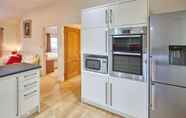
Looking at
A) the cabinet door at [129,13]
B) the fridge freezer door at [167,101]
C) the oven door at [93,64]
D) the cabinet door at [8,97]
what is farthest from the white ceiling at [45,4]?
the cabinet door at [8,97]

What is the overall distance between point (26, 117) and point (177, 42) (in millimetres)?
2786

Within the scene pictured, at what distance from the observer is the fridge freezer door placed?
6.84 ft

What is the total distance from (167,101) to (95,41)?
1692 mm

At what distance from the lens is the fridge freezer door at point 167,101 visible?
2086 mm

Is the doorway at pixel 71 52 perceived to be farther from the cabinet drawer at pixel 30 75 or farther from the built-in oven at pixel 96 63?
the cabinet drawer at pixel 30 75

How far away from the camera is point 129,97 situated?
2711 mm

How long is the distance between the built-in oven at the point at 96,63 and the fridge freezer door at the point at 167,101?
1.02m

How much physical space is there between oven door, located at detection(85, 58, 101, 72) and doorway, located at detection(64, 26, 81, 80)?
8.03 feet

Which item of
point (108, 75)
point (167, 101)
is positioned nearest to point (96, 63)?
point (108, 75)

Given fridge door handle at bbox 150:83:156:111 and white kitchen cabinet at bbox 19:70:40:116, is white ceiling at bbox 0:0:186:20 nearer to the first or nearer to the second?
fridge door handle at bbox 150:83:156:111

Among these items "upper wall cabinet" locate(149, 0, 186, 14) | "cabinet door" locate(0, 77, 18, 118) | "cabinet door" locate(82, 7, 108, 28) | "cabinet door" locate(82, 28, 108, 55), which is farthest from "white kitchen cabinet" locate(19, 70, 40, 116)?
"upper wall cabinet" locate(149, 0, 186, 14)

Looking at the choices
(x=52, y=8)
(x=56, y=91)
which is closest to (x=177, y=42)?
(x=56, y=91)

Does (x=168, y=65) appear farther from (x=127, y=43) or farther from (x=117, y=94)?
(x=117, y=94)

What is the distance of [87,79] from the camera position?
3.40 metres
